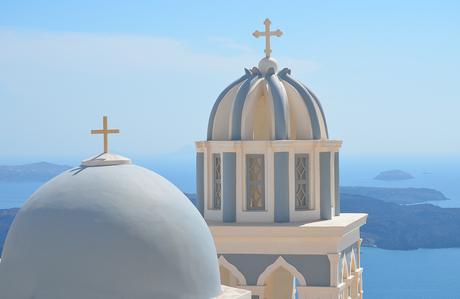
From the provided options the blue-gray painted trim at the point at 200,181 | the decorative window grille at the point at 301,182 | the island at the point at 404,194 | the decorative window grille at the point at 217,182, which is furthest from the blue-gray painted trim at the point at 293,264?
the island at the point at 404,194

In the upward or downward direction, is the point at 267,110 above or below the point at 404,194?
above

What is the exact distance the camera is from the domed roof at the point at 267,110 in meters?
17.2

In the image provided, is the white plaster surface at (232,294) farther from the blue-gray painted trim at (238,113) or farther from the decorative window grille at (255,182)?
the blue-gray painted trim at (238,113)

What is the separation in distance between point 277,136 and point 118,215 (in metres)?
7.07

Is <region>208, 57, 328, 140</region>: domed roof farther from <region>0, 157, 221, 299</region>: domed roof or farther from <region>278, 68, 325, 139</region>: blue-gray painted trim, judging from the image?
<region>0, 157, 221, 299</region>: domed roof

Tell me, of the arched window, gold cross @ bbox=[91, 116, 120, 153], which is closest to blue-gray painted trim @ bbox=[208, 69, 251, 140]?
the arched window

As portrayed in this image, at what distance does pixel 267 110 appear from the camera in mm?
17562

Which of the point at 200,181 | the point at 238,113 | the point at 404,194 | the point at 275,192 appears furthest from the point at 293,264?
the point at 404,194

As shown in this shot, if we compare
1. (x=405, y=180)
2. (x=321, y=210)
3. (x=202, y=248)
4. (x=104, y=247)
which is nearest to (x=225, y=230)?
(x=321, y=210)

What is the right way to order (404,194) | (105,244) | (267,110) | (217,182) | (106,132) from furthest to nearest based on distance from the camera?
1. (404,194)
2. (267,110)
3. (217,182)
4. (106,132)
5. (105,244)

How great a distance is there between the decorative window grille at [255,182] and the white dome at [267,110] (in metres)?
0.43

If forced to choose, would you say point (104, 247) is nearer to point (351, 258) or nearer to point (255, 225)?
point (255, 225)

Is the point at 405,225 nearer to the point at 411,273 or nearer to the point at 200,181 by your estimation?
the point at 411,273

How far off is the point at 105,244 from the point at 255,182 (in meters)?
7.35
